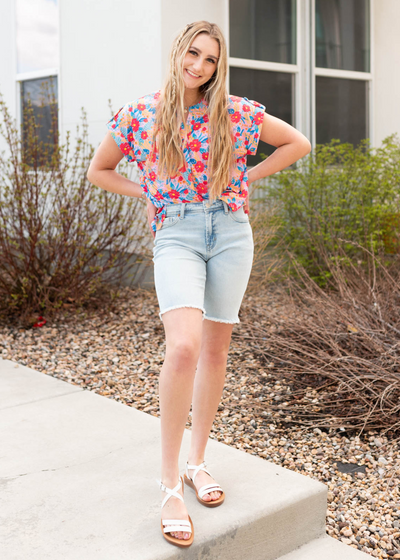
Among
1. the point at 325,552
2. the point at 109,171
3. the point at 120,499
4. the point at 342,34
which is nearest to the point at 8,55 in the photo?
the point at 342,34

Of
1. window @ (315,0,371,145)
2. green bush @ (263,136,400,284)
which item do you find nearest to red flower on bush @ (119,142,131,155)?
green bush @ (263,136,400,284)

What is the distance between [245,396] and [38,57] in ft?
17.3

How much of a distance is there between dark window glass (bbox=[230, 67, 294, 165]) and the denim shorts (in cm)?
449

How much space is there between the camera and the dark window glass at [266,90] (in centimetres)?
646

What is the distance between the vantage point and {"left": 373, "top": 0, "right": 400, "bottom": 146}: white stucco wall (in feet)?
24.4

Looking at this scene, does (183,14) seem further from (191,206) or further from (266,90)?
(191,206)

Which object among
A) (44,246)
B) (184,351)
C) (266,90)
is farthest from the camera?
(266,90)

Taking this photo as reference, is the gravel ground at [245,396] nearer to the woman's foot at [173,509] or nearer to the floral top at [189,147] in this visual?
the woman's foot at [173,509]

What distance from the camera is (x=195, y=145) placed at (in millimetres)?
2076

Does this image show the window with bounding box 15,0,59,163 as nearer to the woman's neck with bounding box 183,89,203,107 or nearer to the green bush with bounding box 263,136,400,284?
the green bush with bounding box 263,136,400,284

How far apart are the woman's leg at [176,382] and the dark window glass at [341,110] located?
5625 mm

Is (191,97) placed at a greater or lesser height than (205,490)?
greater

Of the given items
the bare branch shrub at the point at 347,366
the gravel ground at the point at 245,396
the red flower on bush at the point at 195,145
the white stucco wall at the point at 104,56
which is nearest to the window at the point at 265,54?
the white stucco wall at the point at 104,56

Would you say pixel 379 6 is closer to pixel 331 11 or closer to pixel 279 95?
pixel 331 11
